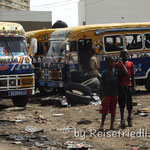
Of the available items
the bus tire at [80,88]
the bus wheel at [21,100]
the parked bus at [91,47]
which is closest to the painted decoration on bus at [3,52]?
Answer: the bus wheel at [21,100]

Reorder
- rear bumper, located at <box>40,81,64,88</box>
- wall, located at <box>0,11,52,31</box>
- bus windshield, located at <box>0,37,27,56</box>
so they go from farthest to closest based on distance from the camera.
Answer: wall, located at <box>0,11,52,31</box> → rear bumper, located at <box>40,81,64,88</box> → bus windshield, located at <box>0,37,27,56</box>

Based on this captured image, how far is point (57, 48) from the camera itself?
609 inches

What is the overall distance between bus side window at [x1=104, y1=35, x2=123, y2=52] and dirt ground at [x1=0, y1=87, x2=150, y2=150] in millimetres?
3514

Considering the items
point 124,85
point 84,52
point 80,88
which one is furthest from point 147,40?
point 124,85

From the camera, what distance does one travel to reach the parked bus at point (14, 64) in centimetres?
1198

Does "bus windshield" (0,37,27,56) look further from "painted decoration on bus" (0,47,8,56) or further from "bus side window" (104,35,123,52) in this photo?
"bus side window" (104,35,123,52)

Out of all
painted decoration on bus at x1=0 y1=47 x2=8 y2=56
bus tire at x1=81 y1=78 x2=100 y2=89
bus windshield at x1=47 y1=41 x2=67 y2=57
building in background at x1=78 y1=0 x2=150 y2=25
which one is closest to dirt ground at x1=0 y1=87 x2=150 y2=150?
painted decoration on bus at x1=0 y1=47 x2=8 y2=56

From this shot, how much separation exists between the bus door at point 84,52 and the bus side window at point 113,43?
0.66 metres

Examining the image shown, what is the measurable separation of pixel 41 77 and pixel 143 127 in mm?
7645

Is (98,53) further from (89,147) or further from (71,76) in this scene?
(89,147)

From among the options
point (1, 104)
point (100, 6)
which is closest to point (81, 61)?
point (1, 104)

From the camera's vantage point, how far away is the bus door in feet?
50.9

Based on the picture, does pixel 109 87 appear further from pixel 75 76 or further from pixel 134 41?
pixel 134 41

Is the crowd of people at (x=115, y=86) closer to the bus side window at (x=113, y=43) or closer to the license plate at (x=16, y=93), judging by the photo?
the license plate at (x=16, y=93)
